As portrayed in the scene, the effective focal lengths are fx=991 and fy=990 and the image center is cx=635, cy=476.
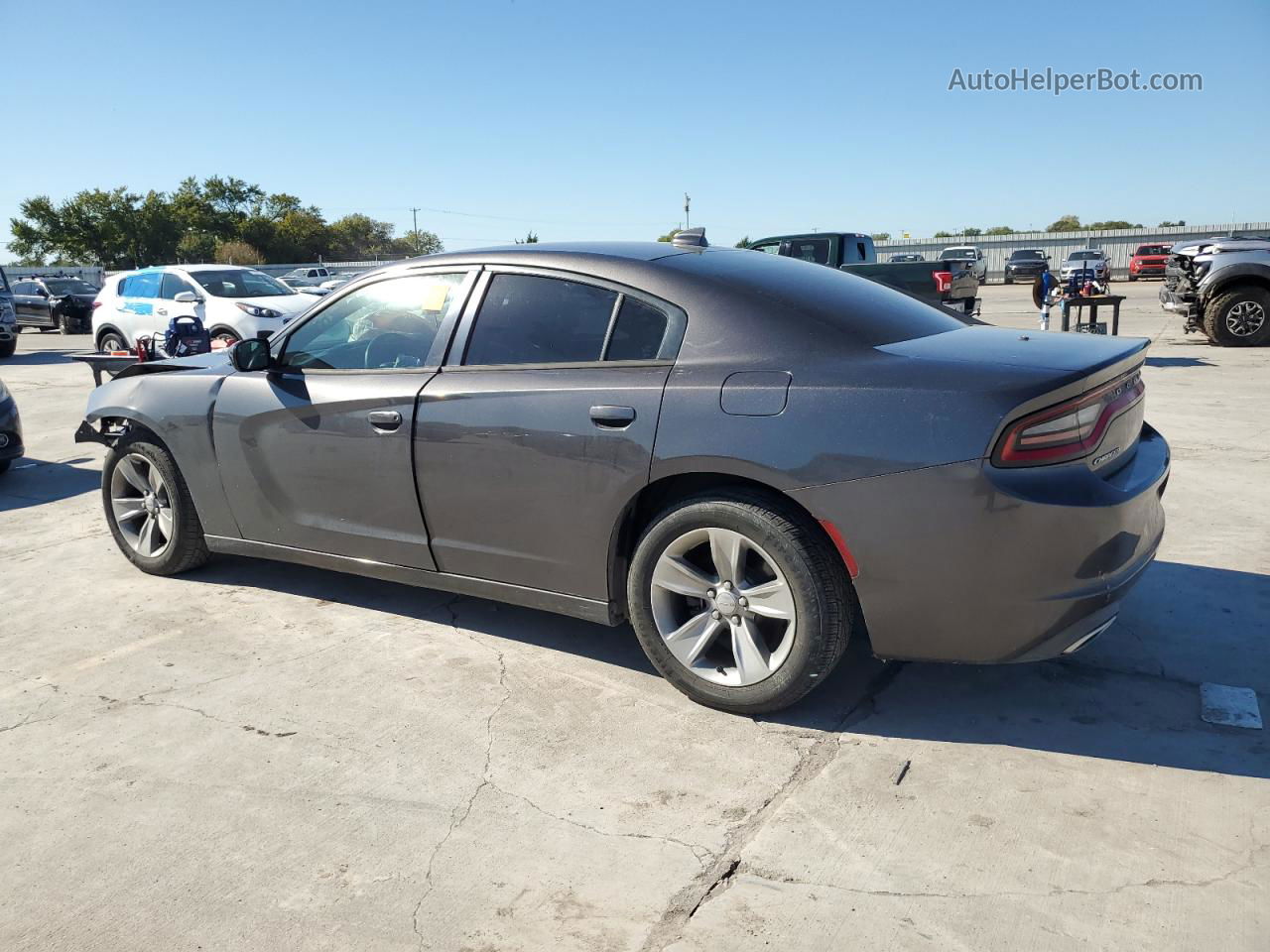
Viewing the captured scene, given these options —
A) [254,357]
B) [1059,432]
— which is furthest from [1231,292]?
[254,357]

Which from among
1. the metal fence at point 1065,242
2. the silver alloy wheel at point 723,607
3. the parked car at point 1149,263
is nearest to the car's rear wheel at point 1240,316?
the silver alloy wheel at point 723,607

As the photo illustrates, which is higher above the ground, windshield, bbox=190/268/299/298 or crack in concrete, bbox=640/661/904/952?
windshield, bbox=190/268/299/298

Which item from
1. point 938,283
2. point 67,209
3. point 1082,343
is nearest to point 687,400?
point 1082,343

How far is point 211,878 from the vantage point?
2.61 metres

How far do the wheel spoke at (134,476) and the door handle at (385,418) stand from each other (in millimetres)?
1782

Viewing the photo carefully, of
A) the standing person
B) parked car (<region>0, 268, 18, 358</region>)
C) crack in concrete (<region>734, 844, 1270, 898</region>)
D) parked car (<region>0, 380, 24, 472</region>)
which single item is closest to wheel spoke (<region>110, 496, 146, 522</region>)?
parked car (<region>0, 380, 24, 472</region>)

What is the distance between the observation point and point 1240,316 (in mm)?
14203

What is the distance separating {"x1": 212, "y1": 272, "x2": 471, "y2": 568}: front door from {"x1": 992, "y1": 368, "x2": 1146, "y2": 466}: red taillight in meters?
2.21

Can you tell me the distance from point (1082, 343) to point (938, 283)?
41.5 ft

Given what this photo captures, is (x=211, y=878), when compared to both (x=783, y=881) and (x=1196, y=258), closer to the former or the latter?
(x=783, y=881)

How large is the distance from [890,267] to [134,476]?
523 inches

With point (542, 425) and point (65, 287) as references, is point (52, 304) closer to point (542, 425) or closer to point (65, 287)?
point (65, 287)

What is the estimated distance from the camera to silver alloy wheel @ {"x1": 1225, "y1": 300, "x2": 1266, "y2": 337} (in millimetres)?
14094

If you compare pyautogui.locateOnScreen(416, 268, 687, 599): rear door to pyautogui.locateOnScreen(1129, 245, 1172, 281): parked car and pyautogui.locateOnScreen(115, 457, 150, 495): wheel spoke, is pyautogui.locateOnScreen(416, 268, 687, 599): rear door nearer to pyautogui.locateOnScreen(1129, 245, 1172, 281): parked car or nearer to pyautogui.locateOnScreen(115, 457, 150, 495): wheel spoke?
pyautogui.locateOnScreen(115, 457, 150, 495): wheel spoke
